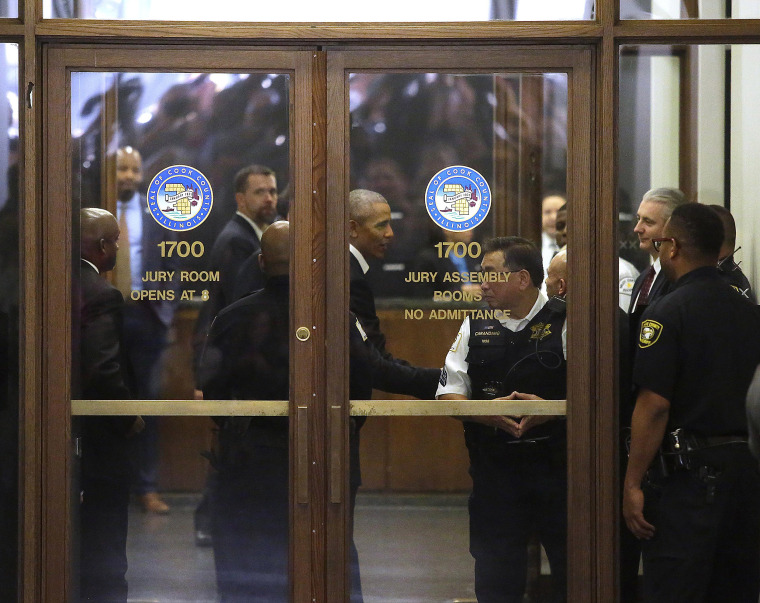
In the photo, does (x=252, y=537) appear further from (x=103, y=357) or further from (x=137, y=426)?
(x=103, y=357)

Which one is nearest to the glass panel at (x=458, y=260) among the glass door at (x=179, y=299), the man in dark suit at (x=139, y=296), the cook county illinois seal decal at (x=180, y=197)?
the glass door at (x=179, y=299)

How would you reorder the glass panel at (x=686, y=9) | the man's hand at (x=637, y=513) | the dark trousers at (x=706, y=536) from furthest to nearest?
1. the glass panel at (x=686, y=9)
2. the man's hand at (x=637, y=513)
3. the dark trousers at (x=706, y=536)

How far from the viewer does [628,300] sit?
11.3 ft

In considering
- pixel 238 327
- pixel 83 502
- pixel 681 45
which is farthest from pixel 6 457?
pixel 681 45

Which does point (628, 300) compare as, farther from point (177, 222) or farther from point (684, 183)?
point (177, 222)

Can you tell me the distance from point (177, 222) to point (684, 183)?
1.84m

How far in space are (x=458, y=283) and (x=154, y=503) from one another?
137 cm

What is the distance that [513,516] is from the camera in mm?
3500

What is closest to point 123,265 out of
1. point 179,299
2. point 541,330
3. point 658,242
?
point 179,299

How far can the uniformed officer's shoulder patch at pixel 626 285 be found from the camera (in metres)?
3.42

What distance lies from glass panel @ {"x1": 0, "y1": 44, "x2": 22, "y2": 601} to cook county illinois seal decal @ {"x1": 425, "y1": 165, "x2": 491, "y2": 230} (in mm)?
1488

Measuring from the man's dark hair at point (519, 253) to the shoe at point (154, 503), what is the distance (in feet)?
4.91

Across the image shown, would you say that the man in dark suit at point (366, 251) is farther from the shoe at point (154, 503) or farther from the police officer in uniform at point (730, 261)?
the police officer in uniform at point (730, 261)

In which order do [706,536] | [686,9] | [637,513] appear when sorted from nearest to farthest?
1. [706,536]
2. [637,513]
3. [686,9]
